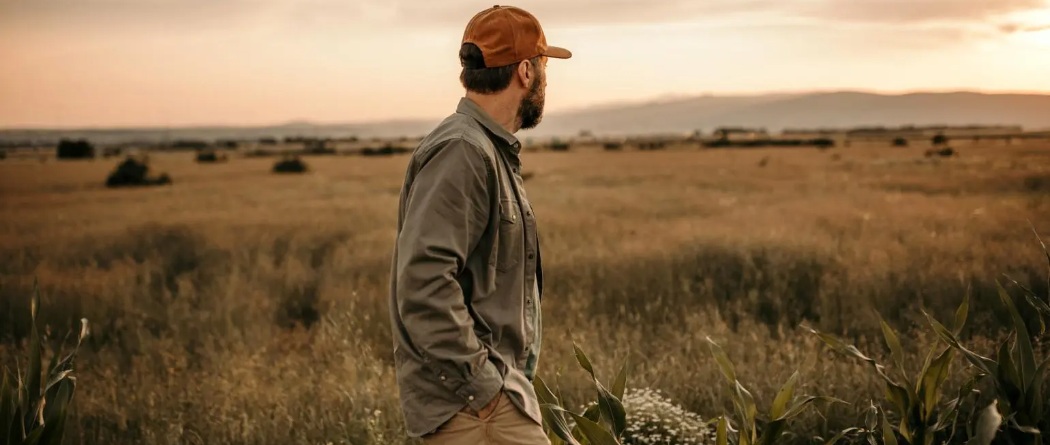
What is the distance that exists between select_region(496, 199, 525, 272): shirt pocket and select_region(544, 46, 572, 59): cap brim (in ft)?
1.78

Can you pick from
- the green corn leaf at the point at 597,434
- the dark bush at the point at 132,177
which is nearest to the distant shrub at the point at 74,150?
the dark bush at the point at 132,177

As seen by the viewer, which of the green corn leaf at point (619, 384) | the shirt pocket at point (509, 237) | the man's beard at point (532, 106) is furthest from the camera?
the green corn leaf at point (619, 384)

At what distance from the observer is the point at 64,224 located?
17281 mm

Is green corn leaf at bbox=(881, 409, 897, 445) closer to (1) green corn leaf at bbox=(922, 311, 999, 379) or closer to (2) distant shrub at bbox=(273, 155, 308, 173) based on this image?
(1) green corn leaf at bbox=(922, 311, 999, 379)

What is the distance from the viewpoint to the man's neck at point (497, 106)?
2697mm

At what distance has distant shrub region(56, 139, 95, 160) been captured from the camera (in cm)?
7194

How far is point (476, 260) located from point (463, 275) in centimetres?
6

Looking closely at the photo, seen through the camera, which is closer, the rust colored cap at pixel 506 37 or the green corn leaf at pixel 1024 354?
the rust colored cap at pixel 506 37

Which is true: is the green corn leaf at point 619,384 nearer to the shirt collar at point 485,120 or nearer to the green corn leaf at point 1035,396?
the shirt collar at point 485,120

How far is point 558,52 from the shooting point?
296 centimetres

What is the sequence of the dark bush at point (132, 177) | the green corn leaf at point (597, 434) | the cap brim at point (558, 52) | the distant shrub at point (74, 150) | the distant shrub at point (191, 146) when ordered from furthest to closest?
the distant shrub at point (191, 146) < the distant shrub at point (74, 150) < the dark bush at point (132, 177) < the green corn leaf at point (597, 434) < the cap brim at point (558, 52)

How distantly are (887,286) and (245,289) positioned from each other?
24.6 ft

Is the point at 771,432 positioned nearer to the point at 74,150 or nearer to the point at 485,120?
the point at 485,120

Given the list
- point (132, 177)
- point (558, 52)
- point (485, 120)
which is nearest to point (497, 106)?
point (485, 120)
